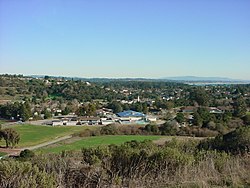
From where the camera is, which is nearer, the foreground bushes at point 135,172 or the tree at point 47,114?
the foreground bushes at point 135,172

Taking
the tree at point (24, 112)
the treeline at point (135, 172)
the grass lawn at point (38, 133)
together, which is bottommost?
the grass lawn at point (38, 133)

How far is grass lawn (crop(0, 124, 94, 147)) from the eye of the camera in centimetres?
Result: 2842

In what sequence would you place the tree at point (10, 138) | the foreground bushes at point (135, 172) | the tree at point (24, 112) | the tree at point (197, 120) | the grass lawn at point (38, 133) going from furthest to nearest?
the tree at point (24, 112)
the tree at point (197, 120)
the grass lawn at point (38, 133)
the tree at point (10, 138)
the foreground bushes at point (135, 172)

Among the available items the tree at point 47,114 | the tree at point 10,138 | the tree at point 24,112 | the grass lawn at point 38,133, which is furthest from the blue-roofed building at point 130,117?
A: the tree at point 10,138

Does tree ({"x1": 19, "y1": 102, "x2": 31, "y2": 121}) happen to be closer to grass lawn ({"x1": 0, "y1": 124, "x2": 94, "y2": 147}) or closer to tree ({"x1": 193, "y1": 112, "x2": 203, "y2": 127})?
grass lawn ({"x1": 0, "y1": 124, "x2": 94, "y2": 147})

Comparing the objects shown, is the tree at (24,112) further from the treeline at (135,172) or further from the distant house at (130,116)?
the treeline at (135,172)

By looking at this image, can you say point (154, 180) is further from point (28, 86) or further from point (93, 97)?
point (28, 86)

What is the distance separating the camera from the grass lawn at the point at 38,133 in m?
28.4

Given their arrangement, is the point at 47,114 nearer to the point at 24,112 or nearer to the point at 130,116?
the point at 24,112

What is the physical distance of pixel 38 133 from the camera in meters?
32.5

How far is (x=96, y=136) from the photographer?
30422 mm

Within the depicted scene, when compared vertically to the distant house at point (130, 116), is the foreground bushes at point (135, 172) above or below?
above

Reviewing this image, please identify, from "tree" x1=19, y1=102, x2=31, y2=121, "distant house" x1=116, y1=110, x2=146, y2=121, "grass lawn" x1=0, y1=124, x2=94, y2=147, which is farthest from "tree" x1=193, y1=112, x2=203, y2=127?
"tree" x1=19, y1=102, x2=31, y2=121

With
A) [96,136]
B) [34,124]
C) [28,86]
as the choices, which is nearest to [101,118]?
[34,124]
